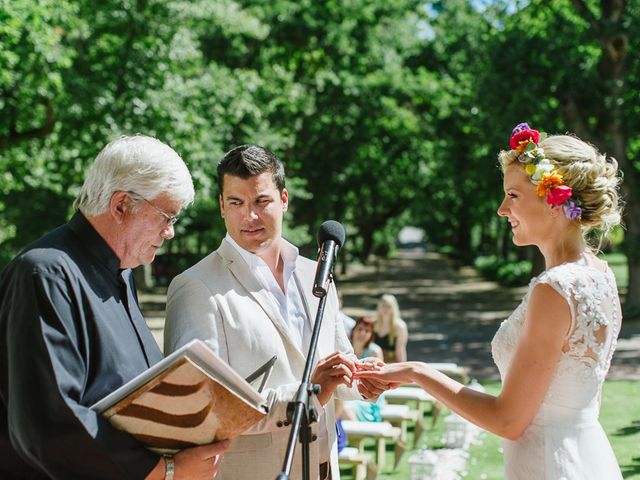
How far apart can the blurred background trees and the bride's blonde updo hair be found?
32.8ft

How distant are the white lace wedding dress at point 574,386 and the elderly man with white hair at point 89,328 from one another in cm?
133

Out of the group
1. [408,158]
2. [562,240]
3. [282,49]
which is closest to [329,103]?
[282,49]

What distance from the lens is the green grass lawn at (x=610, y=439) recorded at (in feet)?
25.1

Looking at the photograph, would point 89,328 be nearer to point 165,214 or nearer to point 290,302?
point 165,214

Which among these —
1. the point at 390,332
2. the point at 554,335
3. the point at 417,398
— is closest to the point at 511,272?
the point at 390,332

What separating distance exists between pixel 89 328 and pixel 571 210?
1901 mm

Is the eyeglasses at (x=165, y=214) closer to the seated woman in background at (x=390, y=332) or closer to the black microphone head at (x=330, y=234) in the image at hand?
the black microphone head at (x=330, y=234)

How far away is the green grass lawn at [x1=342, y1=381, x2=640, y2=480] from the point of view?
25.1ft

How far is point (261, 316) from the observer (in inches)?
131

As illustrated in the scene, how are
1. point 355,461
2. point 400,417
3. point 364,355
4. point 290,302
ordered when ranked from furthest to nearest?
point 364,355 < point 400,417 < point 355,461 < point 290,302

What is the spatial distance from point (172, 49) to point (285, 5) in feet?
31.4

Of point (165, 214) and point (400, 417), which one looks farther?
point (400, 417)

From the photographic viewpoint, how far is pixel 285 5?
25.2 meters

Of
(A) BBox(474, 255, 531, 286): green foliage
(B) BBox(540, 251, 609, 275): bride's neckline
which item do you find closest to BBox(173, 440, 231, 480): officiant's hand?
(B) BBox(540, 251, 609, 275): bride's neckline
